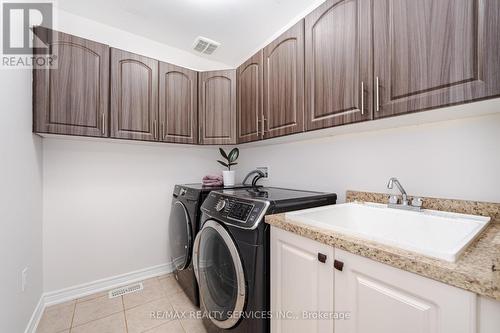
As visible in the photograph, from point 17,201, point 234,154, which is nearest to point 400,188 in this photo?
point 234,154

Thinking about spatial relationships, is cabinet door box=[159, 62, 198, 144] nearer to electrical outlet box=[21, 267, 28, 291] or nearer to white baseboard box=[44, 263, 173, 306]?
electrical outlet box=[21, 267, 28, 291]

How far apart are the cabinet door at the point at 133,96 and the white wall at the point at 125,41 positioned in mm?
487

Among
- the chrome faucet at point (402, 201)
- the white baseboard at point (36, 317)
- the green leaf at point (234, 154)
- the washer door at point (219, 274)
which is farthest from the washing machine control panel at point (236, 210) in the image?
the white baseboard at point (36, 317)

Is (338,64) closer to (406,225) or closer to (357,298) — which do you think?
(406,225)

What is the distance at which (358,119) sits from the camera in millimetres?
1101

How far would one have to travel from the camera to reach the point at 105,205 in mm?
2084

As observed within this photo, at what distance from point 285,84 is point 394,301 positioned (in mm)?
1356

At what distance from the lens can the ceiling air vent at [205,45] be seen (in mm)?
2264

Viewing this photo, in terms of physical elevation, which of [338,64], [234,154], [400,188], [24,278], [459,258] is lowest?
[24,278]

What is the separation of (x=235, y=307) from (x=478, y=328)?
0.98m

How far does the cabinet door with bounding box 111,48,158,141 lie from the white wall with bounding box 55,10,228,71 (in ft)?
1.60

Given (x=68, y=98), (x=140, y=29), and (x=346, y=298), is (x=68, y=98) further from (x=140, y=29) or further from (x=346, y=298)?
(x=346, y=298)

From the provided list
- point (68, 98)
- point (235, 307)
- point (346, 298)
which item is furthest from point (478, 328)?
point (68, 98)

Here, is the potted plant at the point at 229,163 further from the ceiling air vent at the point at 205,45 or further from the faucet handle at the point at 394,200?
the faucet handle at the point at 394,200
